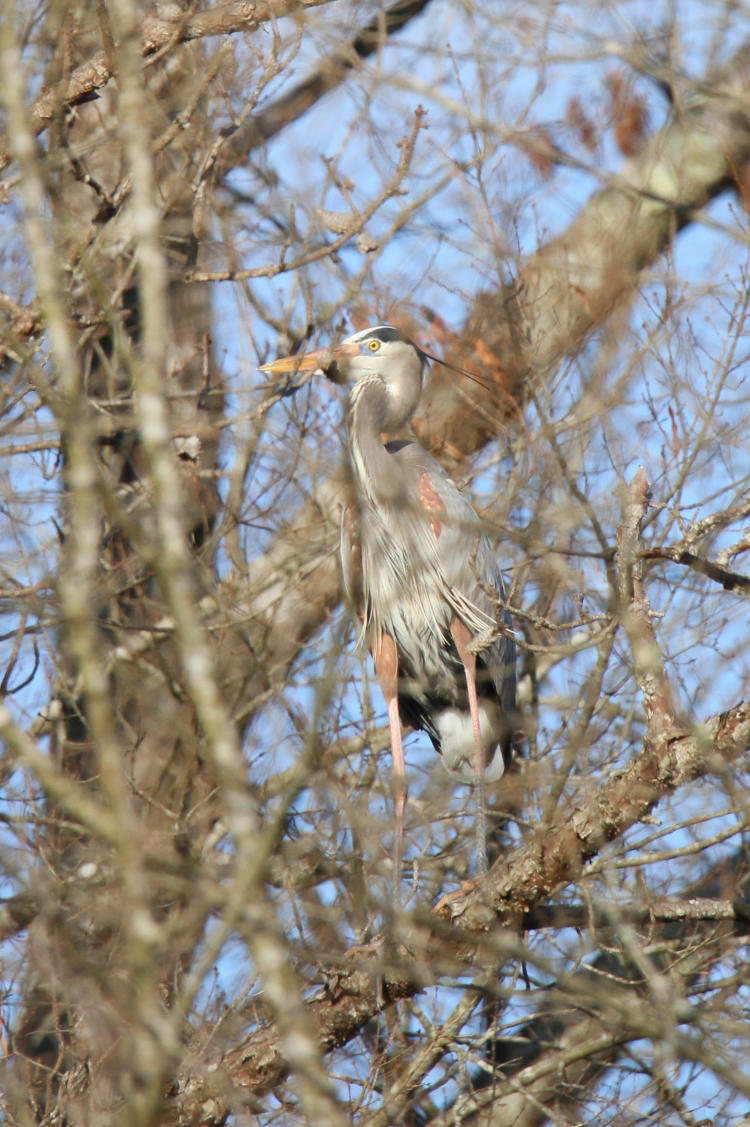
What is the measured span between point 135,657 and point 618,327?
2.29 meters

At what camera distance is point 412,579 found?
4.95 meters

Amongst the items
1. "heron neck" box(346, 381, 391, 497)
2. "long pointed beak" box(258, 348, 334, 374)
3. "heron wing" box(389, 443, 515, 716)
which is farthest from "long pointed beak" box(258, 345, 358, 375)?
"heron wing" box(389, 443, 515, 716)

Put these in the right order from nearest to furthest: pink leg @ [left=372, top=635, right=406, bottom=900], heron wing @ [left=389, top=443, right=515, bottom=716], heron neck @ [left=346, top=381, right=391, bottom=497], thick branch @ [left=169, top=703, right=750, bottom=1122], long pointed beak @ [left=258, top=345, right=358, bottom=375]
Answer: thick branch @ [left=169, top=703, right=750, bottom=1122] → pink leg @ [left=372, top=635, right=406, bottom=900] → long pointed beak @ [left=258, top=345, right=358, bottom=375] → heron wing @ [left=389, top=443, right=515, bottom=716] → heron neck @ [left=346, top=381, right=391, bottom=497]

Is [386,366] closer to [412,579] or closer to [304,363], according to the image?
[304,363]

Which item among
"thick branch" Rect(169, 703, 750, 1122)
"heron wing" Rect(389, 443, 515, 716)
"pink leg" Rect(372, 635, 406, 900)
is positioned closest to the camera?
"thick branch" Rect(169, 703, 750, 1122)

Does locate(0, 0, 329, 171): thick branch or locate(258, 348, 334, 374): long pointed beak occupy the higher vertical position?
locate(0, 0, 329, 171): thick branch

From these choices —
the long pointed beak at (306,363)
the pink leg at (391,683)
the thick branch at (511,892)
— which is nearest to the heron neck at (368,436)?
the long pointed beak at (306,363)

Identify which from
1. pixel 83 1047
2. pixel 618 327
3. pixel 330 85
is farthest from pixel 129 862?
pixel 330 85

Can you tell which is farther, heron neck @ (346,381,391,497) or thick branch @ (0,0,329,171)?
heron neck @ (346,381,391,497)

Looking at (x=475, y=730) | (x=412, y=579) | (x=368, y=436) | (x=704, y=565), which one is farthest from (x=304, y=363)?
(x=704, y=565)

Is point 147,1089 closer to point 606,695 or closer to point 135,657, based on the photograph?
point 606,695

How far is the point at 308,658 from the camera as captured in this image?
16.4ft

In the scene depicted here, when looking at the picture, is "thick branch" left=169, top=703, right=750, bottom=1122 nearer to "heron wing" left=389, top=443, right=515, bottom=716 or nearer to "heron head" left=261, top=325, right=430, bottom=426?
"heron wing" left=389, top=443, right=515, bottom=716

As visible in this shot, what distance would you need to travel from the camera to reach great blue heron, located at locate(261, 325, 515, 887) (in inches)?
A: 188
